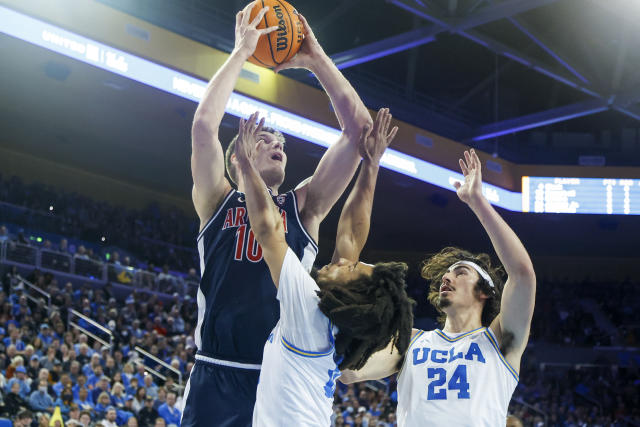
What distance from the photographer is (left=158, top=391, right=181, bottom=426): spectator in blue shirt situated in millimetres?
9563

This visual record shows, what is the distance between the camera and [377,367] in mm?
3305

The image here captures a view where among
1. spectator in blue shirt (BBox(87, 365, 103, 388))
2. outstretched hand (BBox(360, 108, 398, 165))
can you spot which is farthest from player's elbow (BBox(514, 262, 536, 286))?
spectator in blue shirt (BBox(87, 365, 103, 388))

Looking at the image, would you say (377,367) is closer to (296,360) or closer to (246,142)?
(296,360)

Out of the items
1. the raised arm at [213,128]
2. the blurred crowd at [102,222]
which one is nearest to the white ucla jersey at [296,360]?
the raised arm at [213,128]

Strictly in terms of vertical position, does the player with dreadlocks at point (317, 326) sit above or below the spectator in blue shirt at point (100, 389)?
above

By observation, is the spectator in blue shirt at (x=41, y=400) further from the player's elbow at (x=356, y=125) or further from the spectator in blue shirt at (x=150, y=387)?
the player's elbow at (x=356, y=125)

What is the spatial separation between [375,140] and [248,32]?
706mm

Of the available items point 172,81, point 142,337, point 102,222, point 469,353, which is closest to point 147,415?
point 142,337

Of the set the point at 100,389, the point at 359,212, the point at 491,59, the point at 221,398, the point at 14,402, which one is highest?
the point at 491,59

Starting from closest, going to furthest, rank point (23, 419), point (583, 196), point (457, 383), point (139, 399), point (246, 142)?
point (246, 142)
point (457, 383)
point (23, 419)
point (139, 399)
point (583, 196)

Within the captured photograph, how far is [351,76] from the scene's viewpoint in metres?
14.8

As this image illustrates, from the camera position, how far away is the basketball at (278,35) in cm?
345

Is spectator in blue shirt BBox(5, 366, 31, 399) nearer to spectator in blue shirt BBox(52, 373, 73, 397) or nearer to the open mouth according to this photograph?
spectator in blue shirt BBox(52, 373, 73, 397)

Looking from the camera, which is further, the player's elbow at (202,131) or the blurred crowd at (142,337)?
the blurred crowd at (142,337)
